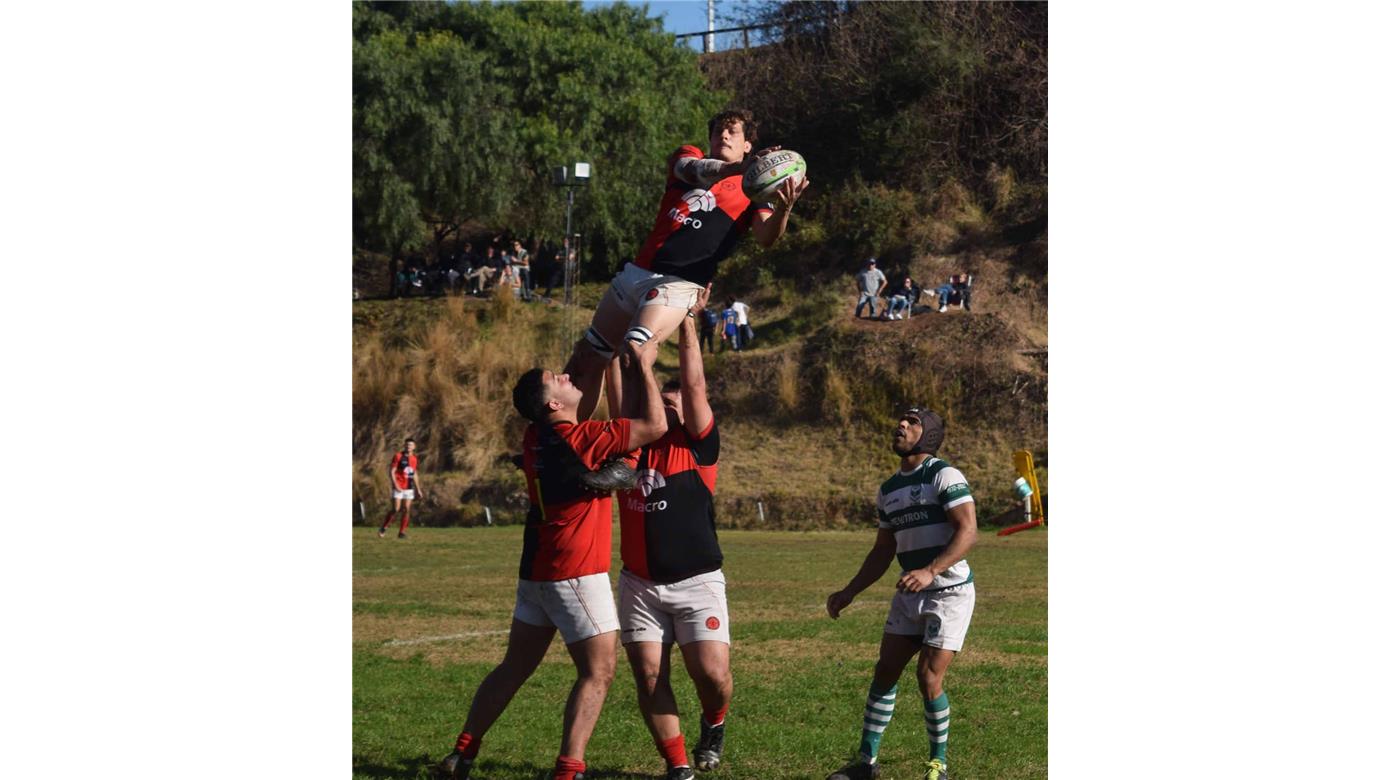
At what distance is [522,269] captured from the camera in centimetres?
4159

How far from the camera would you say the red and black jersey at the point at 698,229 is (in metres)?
7.47

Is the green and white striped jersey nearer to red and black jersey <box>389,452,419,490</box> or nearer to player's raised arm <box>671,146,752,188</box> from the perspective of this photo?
player's raised arm <box>671,146,752,188</box>

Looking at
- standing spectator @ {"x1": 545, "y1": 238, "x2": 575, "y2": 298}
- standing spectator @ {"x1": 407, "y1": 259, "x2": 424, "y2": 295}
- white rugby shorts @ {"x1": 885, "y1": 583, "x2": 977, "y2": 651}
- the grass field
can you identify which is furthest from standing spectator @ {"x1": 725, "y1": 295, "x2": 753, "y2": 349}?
white rugby shorts @ {"x1": 885, "y1": 583, "x2": 977, "y2": 651}

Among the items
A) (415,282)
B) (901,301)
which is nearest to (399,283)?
(415,282)

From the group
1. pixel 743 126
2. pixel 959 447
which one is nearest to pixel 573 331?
pixel 959 447

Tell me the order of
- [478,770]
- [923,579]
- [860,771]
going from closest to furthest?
[923,579]
[860,771]
[478,770]

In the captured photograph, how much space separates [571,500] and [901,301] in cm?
3131

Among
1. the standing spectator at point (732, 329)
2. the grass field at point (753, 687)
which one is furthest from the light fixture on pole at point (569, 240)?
the grass field at point (753, 687)

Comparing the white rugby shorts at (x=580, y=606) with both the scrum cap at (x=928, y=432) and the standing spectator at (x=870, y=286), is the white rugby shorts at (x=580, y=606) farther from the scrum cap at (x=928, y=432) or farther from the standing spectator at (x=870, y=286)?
the standing spectator at (x=870, y=286)

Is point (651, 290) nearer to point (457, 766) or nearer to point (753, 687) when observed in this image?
point (457, 766)

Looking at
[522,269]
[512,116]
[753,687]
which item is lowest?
[753,687]

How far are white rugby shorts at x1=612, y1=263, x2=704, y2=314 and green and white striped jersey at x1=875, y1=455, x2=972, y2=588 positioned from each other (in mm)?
1401

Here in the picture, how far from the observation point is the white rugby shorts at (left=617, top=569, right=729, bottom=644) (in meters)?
7.22

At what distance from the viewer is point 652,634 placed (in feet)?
23.8
